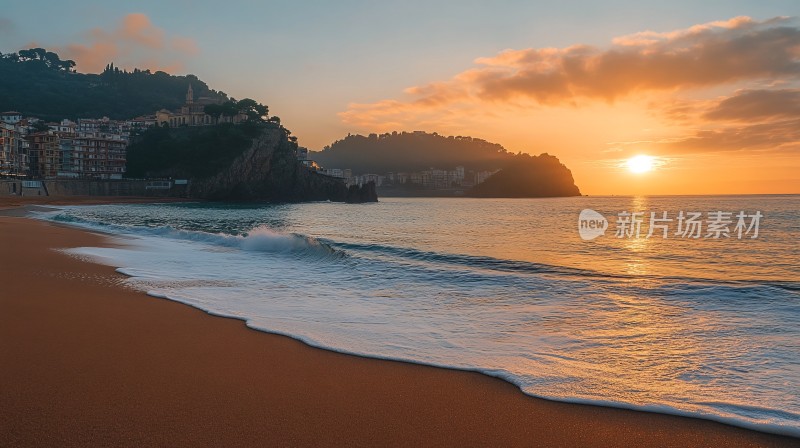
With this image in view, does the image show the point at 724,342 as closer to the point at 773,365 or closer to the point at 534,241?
the point at 773,365

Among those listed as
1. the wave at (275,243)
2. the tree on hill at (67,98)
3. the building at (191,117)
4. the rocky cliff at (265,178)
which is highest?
the tree on hill at (67,98)

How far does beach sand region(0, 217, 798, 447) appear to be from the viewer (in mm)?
3658

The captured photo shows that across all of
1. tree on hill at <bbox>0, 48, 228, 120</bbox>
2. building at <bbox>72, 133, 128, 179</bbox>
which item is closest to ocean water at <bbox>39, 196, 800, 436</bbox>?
building at <bbox>72, 133, 128, 179</bbox>

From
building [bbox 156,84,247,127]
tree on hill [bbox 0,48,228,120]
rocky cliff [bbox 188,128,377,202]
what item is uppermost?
tree on hill [bbox 0,48,228,120]

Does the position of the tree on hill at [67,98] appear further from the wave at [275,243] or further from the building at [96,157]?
the wave at [275,243]

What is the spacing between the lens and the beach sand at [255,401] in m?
3.66

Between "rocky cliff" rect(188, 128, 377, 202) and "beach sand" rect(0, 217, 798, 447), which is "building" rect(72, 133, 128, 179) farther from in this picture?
"beach sand" rect(0, 217, 798, 447)

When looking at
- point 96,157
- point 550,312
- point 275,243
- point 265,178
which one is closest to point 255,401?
point 550,312

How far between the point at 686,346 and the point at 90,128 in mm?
170374

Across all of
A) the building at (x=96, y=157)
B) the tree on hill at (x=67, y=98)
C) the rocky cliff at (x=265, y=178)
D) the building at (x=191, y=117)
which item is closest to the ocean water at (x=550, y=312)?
the rocky cliff at (x=265, y=178)

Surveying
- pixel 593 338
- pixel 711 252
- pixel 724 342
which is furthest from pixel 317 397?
pixel 711 252

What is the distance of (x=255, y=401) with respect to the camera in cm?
425

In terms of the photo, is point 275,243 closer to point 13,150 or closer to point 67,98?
point 13,150

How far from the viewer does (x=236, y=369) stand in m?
5.11
